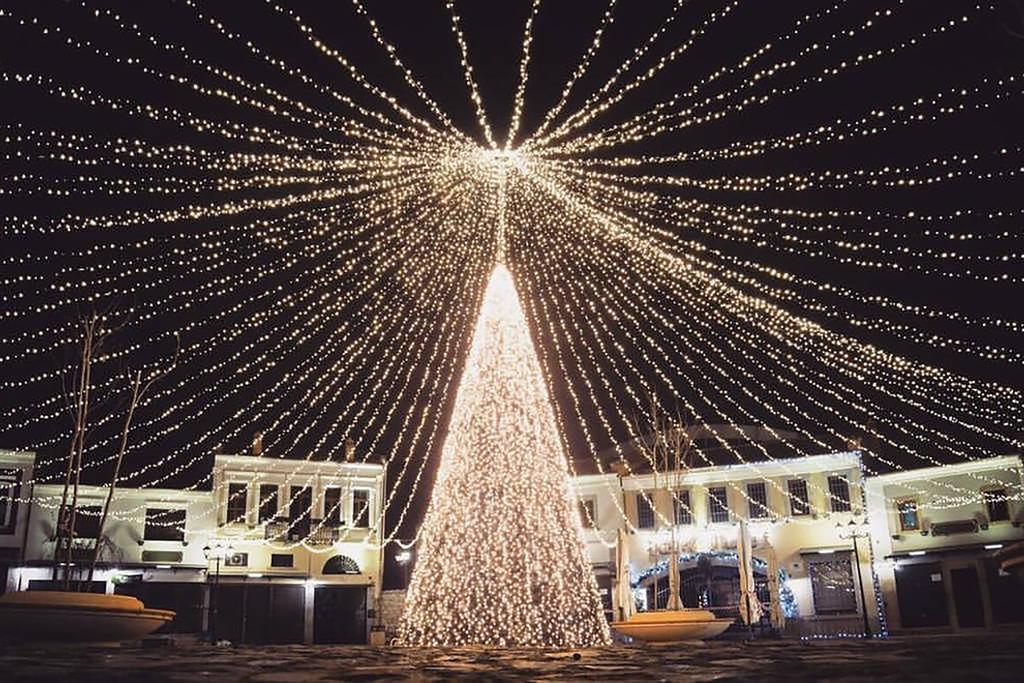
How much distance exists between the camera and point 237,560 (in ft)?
109

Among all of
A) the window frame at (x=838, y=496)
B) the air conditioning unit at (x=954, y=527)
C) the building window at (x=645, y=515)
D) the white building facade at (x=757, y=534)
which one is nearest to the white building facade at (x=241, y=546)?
the white building facade at (x=757, y=534)

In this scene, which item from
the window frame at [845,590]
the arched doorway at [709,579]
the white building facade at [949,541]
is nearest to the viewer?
the white building facade at [949,541]

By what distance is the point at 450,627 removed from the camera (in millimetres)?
17062

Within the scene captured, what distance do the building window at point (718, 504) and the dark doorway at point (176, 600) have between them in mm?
20279

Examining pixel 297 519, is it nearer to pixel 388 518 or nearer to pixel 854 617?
pixel 388 518

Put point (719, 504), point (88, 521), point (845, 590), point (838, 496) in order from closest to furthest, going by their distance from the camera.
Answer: point (88, 521) < point (845, 590) < point (838, 496) < point (719, 504)

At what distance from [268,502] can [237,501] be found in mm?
1272

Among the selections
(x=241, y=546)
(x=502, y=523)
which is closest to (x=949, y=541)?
(x=502, y=523)

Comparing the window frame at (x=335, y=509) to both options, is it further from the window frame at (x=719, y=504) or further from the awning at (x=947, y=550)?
the awning at (x=947, y=550)

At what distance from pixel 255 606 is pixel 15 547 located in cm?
871

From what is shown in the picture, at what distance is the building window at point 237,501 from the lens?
3411 centimetres

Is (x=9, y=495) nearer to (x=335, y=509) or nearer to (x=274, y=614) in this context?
(x=274, y=614)

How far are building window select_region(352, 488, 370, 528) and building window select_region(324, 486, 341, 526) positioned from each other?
66 centimetres

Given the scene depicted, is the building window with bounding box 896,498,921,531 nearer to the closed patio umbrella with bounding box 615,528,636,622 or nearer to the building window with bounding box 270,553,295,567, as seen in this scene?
the closed patio umbrella with bounding box 615,528,636,622
